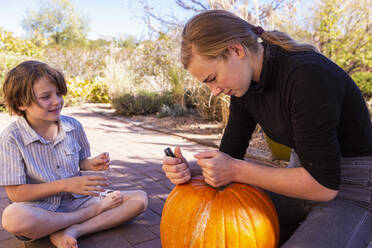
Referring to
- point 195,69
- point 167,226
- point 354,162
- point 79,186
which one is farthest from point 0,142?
point 354,162

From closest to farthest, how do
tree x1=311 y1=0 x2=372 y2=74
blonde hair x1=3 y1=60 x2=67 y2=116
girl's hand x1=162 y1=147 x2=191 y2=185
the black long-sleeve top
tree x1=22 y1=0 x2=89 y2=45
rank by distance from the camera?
the black long-sleeve top → girl's hand x1=162 y1=147 x2=191 y2=185 → blonde hair x1=3 y1=60 x2=67 y2=116 → tree x1=311 y1=0 x2=372 y2=74 → tree x1=22 y1=0 x2=89 y2=45

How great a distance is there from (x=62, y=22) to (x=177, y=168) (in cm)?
3566

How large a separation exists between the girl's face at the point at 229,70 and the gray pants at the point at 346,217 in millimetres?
634

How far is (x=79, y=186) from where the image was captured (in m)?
1.86

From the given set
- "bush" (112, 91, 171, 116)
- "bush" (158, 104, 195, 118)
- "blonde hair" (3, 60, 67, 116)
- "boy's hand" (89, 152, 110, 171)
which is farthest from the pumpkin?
"bush" (112, 91, 171, 116)

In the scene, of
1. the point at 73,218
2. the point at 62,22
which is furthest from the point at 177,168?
the point at 62,22

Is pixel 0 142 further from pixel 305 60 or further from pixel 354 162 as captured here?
pixel 354 162

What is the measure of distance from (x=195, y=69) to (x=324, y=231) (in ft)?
2.98

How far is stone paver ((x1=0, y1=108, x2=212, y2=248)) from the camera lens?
2.03 m

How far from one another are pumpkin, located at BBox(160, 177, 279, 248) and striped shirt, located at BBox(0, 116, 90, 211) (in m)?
0.87

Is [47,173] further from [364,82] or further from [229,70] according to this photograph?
[364,82]

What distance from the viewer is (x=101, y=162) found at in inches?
85.0

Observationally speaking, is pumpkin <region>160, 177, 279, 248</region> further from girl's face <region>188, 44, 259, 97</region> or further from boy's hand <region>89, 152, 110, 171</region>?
boy's hand <region>89, 152, 110, 171</region>

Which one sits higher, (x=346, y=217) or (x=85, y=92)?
(x=346, y=217)
